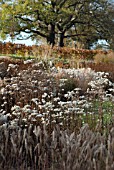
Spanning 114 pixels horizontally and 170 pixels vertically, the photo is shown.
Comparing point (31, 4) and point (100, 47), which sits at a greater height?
point (31, 4)

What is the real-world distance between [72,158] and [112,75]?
9.32 metres

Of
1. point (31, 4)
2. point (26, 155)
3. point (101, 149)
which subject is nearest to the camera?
point (101, 149)

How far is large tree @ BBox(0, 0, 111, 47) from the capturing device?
3700 cm

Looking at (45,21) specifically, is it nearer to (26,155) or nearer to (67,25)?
(67,25)

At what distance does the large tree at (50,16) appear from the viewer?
121 feet

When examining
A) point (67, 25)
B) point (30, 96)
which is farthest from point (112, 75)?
point (67, 25)

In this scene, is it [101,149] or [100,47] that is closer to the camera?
[101,149]

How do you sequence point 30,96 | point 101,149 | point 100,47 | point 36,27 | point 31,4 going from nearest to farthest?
point 101,149
point 30,96
point 31,4
point 36,27
point 100,47

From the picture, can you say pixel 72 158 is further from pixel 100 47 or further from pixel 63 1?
pixel 100 47

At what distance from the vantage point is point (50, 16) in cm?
3659

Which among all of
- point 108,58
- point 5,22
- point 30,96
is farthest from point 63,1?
point 30,96

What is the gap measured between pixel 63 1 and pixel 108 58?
65.3 feet

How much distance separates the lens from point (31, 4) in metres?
36.9

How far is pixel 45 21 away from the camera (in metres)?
38.8
